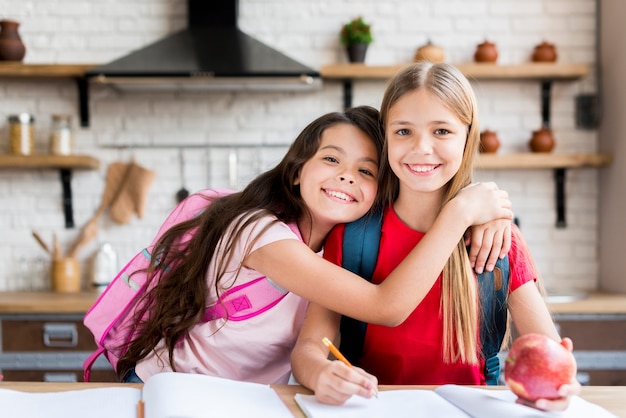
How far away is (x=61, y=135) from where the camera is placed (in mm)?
3086

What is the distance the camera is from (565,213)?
3.30m

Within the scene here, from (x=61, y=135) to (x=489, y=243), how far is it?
2.38 m

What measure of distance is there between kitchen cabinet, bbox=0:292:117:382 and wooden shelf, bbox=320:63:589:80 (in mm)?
1459

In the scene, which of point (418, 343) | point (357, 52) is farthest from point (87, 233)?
point (418, 343)

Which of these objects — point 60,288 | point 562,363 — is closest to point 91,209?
point 60,288

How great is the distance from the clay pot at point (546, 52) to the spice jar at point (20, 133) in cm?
238

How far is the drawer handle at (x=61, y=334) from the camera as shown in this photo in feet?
8.67

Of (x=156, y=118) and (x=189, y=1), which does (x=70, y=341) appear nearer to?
(x=156, y=118)

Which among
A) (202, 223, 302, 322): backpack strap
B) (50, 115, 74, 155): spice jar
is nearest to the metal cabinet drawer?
(50, 115, 74, 155): spice jar

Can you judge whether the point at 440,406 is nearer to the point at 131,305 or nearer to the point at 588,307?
the point at 131,305

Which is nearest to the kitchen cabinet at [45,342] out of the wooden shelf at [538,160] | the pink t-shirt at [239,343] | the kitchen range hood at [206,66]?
the kitchen range hood at [206,66]

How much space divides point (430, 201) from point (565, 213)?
2.15 metres

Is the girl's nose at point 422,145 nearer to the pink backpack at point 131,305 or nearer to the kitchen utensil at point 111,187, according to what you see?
the pink backpack at point 131,305

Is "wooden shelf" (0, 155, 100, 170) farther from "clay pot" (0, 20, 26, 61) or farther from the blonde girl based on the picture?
the blonde girl
